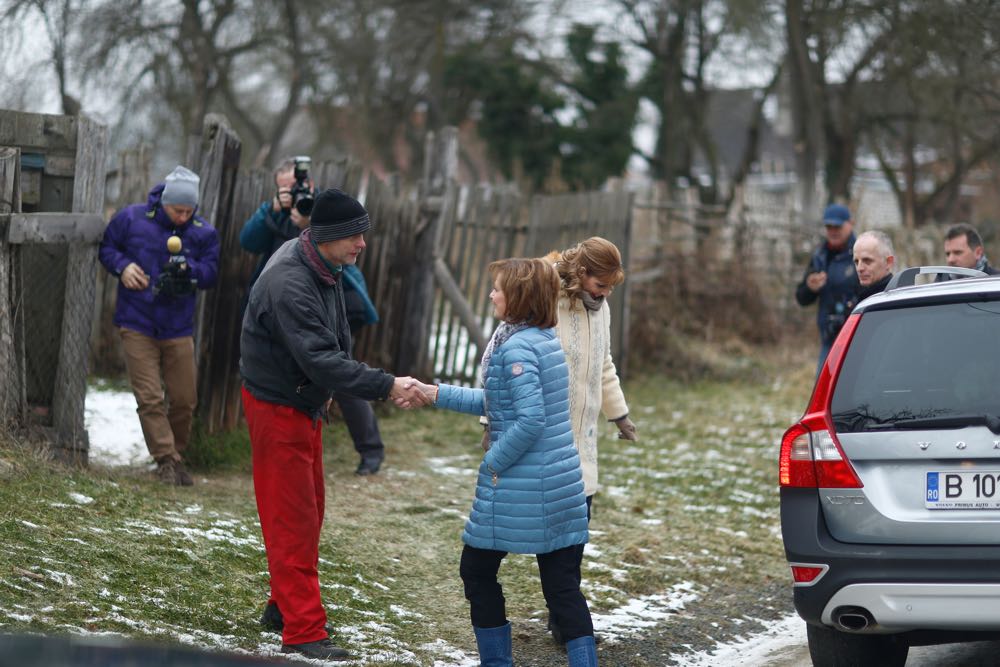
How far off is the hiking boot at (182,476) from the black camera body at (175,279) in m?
1.01

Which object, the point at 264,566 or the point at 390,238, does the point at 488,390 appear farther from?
the point at 390,238

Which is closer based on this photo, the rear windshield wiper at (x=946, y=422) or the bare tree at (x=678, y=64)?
the rear windshield wiper at (x=946, y=422)

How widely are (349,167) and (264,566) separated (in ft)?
13.6

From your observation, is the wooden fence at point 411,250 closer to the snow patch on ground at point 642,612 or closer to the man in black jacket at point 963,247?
the snow patch on ground at point 642,612

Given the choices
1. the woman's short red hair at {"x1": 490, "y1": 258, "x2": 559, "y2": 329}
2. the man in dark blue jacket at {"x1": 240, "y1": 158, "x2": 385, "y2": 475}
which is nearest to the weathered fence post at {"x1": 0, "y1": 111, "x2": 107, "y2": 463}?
the man in dark blue jacket at {"x1": 240, "y1": 158, "x2": 385, "y2": 475}

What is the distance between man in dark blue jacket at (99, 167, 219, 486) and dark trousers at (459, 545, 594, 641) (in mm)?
3174

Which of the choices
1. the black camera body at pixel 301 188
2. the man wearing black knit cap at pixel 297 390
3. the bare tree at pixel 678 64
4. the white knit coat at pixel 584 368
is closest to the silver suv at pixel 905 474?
the white knit coat at pixel 584 368

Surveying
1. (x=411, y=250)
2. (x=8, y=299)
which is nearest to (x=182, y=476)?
(x=8, y=299)

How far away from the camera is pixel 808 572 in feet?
14.6

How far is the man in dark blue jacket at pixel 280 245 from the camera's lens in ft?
24.9

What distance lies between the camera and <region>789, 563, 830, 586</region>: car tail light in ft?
14.5

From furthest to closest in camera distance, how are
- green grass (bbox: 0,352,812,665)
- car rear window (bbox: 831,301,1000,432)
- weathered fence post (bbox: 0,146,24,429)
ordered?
weathered fence post (bbox: 0,146,24,429) → green grass (bbox: 0,352,812,665) → car rear window (bbox: 831,301,1000,432)

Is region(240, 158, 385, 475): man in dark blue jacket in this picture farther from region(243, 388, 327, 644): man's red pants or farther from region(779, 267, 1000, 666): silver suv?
region(779, 267, 1000, 666): silver suv

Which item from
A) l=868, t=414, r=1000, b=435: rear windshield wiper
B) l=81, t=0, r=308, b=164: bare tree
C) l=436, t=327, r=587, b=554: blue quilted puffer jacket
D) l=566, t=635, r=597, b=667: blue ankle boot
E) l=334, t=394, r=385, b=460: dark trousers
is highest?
l=81, t=0, r=308, b=164: bare tree
